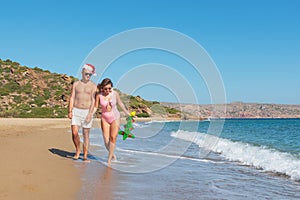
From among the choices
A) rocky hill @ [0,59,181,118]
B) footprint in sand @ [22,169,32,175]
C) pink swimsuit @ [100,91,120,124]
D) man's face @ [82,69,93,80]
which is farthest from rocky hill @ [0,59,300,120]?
footprint in sand @ [22,169,32,175]

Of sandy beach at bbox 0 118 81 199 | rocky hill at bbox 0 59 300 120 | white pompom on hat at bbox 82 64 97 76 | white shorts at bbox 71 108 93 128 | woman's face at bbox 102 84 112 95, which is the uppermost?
rocky hill at bbox 0 59 300 120

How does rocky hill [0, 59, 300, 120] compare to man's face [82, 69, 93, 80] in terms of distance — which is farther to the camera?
rocky hill [0, 59, 300, 120]

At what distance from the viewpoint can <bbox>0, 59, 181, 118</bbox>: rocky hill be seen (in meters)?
46.1

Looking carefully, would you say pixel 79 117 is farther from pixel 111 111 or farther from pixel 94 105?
pixel 111 111

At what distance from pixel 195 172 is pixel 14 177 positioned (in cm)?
414

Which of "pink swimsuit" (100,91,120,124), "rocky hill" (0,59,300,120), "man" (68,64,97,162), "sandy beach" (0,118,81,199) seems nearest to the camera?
"sandy beach" (0,118,81,199)

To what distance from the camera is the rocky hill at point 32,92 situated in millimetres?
46125

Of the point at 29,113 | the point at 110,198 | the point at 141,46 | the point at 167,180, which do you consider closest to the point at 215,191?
the point at 167,180

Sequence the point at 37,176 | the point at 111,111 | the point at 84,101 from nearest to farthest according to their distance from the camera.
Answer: the point at 37,176, the point at 111,111, the point at 84,101

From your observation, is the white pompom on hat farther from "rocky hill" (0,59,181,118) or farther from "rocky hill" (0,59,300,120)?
"rocky hill" (0,59,181,118)

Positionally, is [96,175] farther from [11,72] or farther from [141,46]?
[11,72]

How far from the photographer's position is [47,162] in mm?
7613

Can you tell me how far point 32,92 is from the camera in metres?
53.7

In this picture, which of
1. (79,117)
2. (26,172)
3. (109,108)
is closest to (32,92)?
(79,117)
